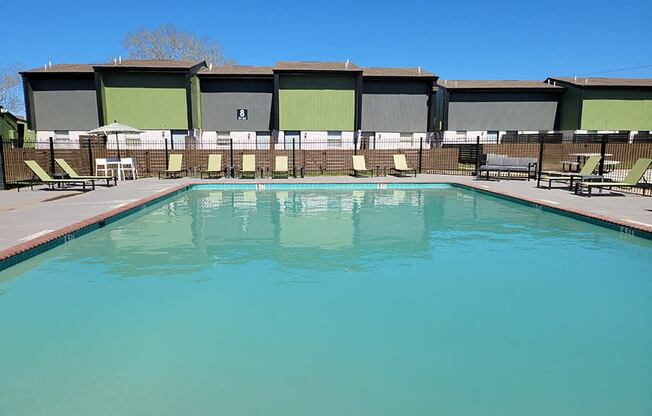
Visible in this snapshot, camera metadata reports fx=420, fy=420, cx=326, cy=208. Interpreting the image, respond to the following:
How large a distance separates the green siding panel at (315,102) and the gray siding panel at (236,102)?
1.47m

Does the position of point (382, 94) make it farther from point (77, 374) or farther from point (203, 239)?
point (77, 374)

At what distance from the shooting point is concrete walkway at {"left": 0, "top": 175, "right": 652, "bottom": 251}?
22.0 ft

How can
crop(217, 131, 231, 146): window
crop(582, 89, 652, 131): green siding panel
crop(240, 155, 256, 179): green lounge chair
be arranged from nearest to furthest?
crop(240, 155, 256, 179): green lounge chair
crop(217, 131, 231, 146): window
crop(582, 89, 652, 131): green siding panel

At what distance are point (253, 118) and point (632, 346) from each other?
25.6 metres

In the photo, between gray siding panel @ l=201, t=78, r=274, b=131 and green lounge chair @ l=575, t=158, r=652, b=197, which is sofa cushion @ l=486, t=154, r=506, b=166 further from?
gray siding panel @ l=201, t=78, r=274, b=131

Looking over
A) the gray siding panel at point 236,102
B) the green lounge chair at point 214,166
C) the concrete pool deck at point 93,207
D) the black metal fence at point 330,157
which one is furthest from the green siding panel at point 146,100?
the concrete pool deck at point 93,207

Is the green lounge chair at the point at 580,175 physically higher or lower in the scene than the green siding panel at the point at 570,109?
lower

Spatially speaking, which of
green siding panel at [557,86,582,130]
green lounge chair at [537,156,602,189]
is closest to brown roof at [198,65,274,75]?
green lounge chair at [537,156,602,189]

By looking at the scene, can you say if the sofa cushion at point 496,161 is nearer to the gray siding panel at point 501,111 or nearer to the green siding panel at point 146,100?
the gray siding panel at point 501,111

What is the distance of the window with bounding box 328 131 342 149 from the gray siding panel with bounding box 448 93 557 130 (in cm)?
882

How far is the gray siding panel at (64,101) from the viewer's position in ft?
86.9

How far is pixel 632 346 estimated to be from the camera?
3.19m

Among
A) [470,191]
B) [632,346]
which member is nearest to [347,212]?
[470,191]

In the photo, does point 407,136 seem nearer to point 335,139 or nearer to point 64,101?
point 335,139
